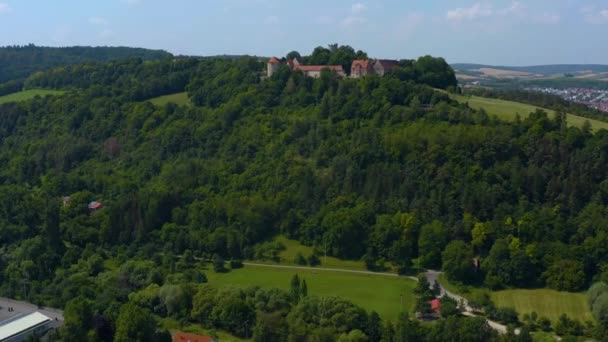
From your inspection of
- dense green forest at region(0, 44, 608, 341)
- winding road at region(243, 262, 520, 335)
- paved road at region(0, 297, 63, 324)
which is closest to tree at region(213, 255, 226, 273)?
dense green forest at region(0, 44, 608, 341)

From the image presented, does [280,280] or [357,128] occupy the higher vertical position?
[357,128]

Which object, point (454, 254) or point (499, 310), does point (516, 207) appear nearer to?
point (454, 254)

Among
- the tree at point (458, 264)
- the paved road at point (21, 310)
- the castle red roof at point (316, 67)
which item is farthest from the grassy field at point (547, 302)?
the castle red roof at point (316, 67)

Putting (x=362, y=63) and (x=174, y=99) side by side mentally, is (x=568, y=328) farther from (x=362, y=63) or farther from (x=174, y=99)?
(x=174, y=99)

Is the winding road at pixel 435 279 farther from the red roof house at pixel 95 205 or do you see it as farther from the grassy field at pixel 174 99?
the grassy field at pixel 174 99

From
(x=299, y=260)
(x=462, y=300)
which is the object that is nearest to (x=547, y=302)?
(x=462, y=300)

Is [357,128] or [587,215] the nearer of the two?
[587,215]

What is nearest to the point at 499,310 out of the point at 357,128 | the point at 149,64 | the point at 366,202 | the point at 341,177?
the point at 366,202

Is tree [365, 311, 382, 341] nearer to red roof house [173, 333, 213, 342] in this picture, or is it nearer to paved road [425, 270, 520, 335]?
paved road [425, 270, 520, 335]
